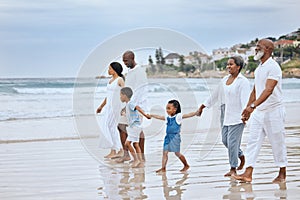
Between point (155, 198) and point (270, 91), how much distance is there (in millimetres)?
1723

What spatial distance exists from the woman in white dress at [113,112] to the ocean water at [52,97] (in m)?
3.05

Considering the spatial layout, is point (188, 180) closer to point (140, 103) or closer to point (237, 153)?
point (237, 153)

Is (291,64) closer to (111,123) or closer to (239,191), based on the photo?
(111,123)

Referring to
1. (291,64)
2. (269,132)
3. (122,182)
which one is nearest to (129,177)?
(122,182)

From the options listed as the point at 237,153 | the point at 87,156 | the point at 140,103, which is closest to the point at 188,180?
the point at 237,153

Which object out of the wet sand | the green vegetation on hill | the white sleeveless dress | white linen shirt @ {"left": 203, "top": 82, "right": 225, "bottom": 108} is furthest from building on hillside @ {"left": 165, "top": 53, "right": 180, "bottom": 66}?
the green vegetation on hill

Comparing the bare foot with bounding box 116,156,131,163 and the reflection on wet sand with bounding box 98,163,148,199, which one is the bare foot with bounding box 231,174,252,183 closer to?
the reflection on wet sand with bounding box 98,163,148,199

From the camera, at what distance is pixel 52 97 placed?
29.8 metres

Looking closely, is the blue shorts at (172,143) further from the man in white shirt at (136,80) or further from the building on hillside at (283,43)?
the building on hillside at (283,43)

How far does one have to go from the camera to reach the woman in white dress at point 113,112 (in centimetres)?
878

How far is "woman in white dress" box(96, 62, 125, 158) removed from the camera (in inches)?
346

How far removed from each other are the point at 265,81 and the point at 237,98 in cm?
62

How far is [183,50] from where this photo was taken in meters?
7.86

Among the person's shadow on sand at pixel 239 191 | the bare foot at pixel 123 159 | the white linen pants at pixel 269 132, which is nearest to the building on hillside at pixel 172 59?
the bare foot at pixel 123 159
